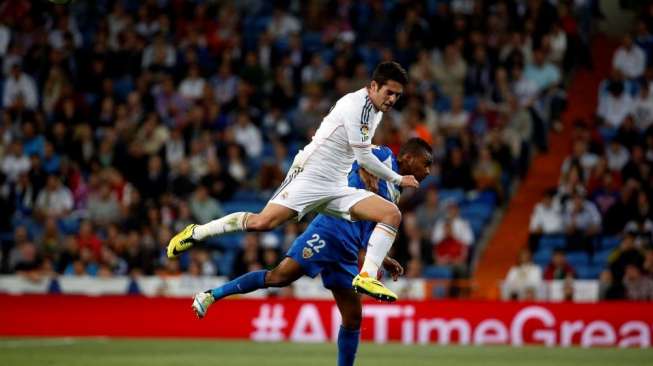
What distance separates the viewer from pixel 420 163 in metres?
A: 10.8

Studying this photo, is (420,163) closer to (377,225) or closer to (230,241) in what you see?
(377,225)

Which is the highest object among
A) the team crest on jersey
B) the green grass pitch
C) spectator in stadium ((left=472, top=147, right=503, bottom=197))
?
spectator in stadium ((left=472, top=147, right=503, bottom=197))

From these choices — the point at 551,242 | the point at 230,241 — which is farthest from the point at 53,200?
the point at 551,242

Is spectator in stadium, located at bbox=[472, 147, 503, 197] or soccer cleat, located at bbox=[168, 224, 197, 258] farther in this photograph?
spectator in stadium, located at bbox=[472, 147, 503, 197]

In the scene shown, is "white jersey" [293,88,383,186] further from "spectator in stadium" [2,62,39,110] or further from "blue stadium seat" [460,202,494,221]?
"spectator in stadium" [2,62,39,110]

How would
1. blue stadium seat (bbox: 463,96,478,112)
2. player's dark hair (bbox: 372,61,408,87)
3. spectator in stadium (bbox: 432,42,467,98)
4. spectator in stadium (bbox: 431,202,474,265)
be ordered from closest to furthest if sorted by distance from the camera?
player's dark hair (bbox: 372,61,408,87), spectator in stadium (bbox: 431,202,474,265), blue stadium seat (bbox: 463,96,478,112), spectator in stadium (bbox: 432,42,467,98)

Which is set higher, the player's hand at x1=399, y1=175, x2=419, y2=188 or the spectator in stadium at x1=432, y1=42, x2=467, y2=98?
the spectator in stadium at x1=432, y1=42, x2=467, y2=98

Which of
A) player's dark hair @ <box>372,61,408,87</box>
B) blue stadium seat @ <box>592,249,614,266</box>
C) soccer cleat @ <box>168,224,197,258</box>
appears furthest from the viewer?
blue stadium seat @ <box>592,249,614,266</box>

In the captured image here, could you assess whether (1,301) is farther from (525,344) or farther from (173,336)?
(525,344)

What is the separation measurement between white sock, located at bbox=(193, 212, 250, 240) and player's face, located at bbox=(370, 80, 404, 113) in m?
1.53

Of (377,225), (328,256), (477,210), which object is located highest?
(477,210)

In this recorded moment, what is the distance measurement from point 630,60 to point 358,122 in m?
12.7

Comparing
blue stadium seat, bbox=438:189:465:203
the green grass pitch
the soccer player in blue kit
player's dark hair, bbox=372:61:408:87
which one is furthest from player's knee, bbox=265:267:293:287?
blue stadium seat, bbox=438:189:465:203

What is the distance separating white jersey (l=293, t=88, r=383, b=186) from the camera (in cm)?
1066
